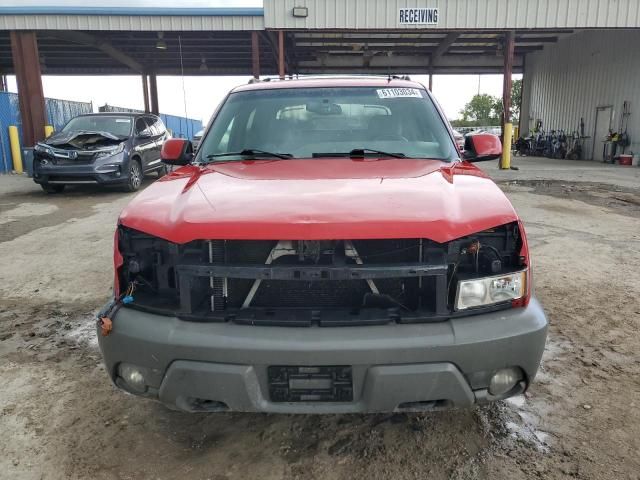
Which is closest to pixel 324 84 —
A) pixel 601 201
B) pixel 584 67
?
pixel 601 201

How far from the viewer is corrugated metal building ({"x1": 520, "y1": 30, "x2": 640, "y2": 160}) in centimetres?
1773

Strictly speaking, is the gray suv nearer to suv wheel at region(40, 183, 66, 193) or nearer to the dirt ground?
suv wheel at region(40, 183, 66, 193)

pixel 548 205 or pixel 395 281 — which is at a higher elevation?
pixel 395 281

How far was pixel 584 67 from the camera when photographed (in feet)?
67.2

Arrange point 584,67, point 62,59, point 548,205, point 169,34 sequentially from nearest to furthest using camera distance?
point 548,205 → point 169,34 → point 584,67 → point 62,59

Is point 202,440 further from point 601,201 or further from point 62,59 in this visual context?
point 62,59

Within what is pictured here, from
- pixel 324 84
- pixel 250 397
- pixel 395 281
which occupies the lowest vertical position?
pixel 250 397

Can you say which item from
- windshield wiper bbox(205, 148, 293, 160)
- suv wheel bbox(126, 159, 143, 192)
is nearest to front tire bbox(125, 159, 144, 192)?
suv wheel bbox(126, 159, 143, 192)

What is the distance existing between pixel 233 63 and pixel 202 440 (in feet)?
77.5

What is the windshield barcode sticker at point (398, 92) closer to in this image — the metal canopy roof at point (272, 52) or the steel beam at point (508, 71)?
the steel beam at point (508, 71)

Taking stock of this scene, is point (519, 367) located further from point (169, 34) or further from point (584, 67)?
point (584, 67)

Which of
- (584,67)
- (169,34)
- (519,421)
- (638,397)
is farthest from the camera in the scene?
(584,67)

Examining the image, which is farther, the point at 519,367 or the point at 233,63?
the point at 233,63

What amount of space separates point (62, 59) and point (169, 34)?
8.67m
